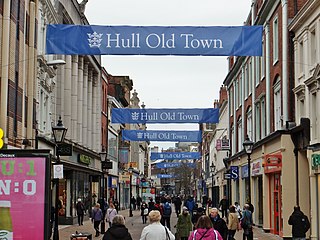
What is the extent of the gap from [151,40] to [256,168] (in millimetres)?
20879

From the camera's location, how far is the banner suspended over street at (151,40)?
2242 centimetres

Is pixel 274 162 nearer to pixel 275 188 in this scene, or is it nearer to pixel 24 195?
pixel 275 188

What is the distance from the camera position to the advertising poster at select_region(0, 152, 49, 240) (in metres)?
14.3

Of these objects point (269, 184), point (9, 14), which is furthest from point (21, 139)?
point (269, 184)

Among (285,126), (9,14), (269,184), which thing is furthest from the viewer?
(269,184)

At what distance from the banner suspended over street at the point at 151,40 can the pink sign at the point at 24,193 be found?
8.72m

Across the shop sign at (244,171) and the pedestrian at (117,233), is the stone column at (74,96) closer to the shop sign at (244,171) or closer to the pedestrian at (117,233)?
the shop sign at (244,171)

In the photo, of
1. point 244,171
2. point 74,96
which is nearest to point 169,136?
point 244,171

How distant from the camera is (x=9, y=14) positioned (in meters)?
25.6

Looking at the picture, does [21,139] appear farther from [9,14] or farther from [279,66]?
[279,66]

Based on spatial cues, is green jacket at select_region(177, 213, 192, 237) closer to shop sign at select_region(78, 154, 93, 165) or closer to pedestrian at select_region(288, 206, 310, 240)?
pedestrian at select_region(288, 206, 310, 240)

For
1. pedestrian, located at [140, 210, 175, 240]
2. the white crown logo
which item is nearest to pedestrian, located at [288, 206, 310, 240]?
the white crown logo

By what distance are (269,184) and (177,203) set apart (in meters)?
13.7

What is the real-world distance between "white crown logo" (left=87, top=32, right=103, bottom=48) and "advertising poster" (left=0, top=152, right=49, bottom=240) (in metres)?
8.83
